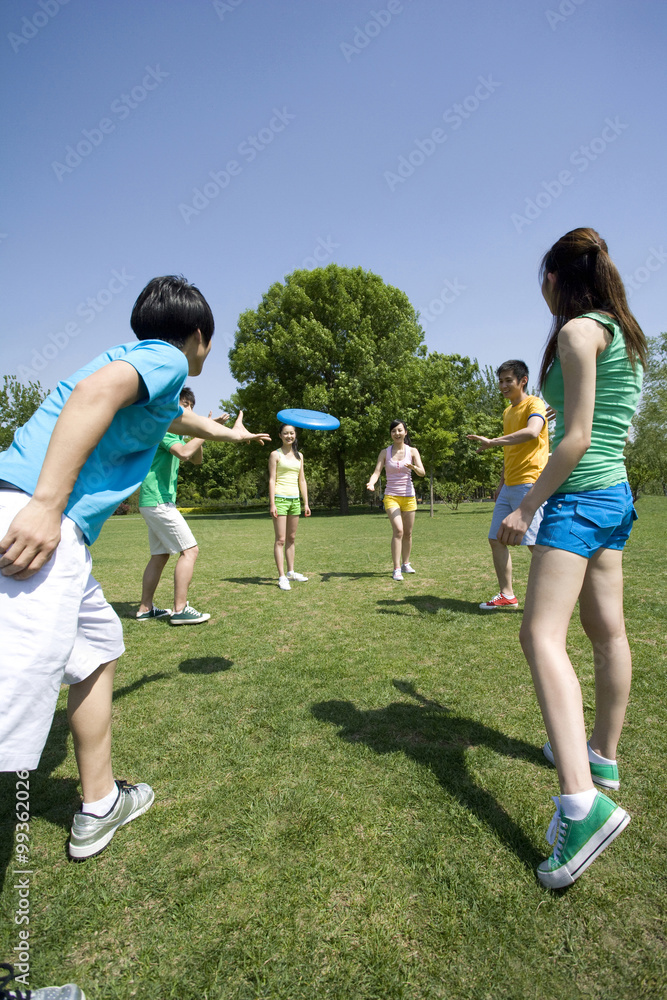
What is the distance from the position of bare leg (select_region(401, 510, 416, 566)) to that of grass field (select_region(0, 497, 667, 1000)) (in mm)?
3582

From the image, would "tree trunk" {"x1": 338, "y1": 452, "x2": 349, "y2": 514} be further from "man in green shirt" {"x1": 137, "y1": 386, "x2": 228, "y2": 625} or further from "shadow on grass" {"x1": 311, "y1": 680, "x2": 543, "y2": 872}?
"shadow on grass" {"x1": 311, "y1": 680, "x2": 543, "y2": 872}

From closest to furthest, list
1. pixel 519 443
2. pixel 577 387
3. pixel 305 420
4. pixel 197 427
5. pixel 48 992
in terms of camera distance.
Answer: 1. pixel 48 992
2. pixel 577 387
3. pixel 197 427
4. pixel 519 443
5. pixel 305 420

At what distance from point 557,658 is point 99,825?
6.18ft

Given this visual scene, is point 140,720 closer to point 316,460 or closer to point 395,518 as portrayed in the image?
point 395,518

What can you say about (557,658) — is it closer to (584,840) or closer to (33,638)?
(584,840)

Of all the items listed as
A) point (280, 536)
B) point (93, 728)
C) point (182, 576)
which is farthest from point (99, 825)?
point (280, 536)

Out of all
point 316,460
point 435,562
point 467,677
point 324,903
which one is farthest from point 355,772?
point 316,460

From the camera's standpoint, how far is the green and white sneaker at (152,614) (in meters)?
5.79

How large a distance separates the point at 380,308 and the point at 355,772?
1211 inches

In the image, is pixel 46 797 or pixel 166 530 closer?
pixel 46 797

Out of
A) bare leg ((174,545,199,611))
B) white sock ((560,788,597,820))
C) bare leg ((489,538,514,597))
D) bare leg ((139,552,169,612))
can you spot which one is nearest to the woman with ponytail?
white sock ((560,788,597,820))

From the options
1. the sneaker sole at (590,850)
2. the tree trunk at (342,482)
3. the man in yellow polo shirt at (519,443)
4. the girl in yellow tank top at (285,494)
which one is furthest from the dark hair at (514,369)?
the tree trunk at (342,482)

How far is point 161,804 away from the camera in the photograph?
235 centimetres

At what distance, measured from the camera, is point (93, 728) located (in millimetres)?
2045
